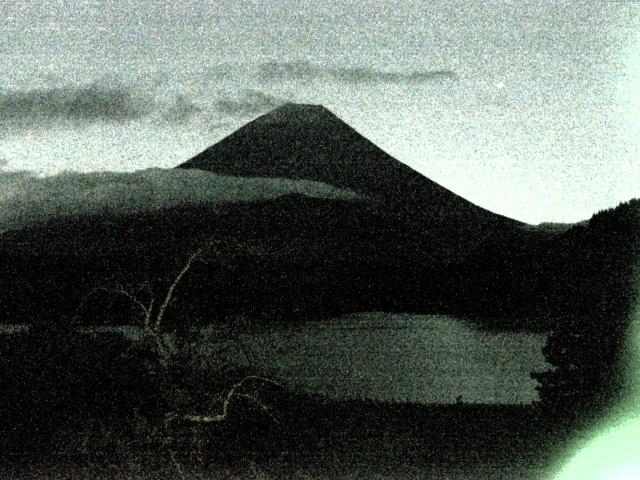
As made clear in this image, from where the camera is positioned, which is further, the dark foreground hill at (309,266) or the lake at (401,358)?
the lake at (401,358)

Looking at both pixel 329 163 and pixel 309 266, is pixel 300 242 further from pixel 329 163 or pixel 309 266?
pixel 329 163

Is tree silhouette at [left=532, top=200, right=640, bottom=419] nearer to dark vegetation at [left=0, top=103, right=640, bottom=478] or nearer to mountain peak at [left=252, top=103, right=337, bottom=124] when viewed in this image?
dark vegetation at [left=0, top=103, right=640, bottom=478]

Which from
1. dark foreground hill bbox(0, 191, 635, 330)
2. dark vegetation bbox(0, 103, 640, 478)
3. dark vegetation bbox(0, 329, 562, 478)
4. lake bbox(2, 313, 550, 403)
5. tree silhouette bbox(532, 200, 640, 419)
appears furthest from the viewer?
lake bbox(2, 313, 550, 403)

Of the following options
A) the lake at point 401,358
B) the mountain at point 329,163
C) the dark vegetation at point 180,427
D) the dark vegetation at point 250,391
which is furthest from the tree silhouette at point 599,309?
the mountain at point 329,163

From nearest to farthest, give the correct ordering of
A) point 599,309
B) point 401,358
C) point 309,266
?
point 599,309 < point 401,358 < point 309,266

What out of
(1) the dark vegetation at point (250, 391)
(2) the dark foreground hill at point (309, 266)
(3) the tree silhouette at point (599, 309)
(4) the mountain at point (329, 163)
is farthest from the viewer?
(4) the mountain at point (329, 163)

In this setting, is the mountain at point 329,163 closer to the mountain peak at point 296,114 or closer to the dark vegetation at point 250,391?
the mountain peak at point 296,114

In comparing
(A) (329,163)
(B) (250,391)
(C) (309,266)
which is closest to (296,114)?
(A) (329,163)

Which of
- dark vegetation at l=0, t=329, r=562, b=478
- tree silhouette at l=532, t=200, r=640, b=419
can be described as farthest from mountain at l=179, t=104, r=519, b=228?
tree silhouette at l=532, t=200, r=640, b=419
